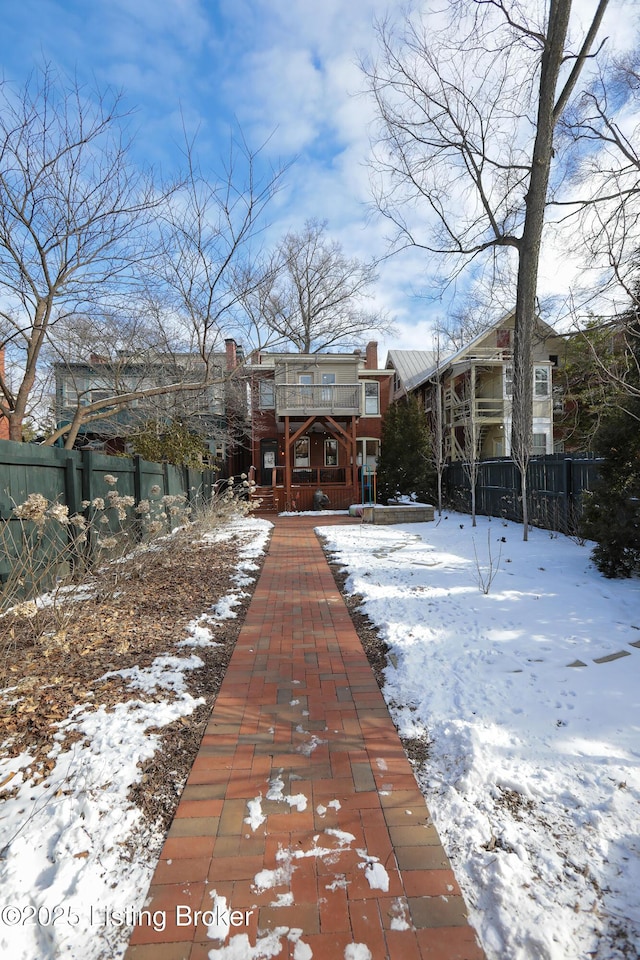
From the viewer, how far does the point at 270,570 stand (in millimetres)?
7125

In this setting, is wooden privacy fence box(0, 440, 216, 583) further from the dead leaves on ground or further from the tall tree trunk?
the tall tree trunk

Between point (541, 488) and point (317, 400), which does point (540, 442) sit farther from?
point (541, 488)

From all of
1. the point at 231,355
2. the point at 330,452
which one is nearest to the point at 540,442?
the point at 330,452

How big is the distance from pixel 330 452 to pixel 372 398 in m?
3.88

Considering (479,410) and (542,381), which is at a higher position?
(542,381)

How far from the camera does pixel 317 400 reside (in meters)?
18.8

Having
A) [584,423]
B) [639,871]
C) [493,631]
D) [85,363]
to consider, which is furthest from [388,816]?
[584,423]

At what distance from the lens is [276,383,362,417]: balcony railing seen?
18.5 meters

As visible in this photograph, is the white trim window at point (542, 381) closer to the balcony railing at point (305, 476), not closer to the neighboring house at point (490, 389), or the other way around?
the neighboring house at point (490, 389)

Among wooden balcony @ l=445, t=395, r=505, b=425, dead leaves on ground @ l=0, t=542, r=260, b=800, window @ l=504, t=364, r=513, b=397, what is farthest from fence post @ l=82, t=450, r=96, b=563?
wooden balcony @ l=445, t=395, r=505, b=425

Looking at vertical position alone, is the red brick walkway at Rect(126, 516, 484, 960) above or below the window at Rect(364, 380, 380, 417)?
below

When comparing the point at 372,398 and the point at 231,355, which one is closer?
the point at 231,355

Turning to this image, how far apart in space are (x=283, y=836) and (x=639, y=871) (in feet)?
4.43

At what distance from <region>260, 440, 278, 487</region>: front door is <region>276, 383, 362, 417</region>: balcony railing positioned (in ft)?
13.0
